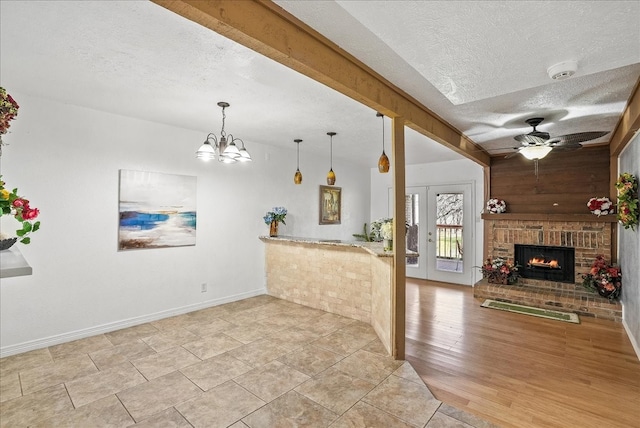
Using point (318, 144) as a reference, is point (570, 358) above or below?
below

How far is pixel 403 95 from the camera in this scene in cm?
311

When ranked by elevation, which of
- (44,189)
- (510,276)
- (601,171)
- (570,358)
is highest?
(601,171)

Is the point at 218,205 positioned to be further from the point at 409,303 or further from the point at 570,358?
the point at 570,358

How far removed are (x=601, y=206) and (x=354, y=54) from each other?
5.12 metres

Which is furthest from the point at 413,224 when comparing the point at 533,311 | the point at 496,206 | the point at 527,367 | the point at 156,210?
the point at 156,210

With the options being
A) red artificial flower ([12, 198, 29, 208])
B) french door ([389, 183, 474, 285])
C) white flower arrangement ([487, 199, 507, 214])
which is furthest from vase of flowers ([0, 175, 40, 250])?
french door ([389, 183, 474, 285])

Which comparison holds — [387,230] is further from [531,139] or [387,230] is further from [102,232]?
[102,232]

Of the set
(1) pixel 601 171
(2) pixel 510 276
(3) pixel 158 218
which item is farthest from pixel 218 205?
(1) pixel 601 171

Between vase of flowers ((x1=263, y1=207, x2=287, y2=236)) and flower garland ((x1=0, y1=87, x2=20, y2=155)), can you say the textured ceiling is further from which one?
vase of flowers ((x1=263, y1=207, x2=287, y2=236))

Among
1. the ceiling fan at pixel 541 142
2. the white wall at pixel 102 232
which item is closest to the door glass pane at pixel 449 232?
the ceiling fan at pixel 541 142

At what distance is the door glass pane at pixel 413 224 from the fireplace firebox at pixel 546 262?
201cm

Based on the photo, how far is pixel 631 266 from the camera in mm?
3867

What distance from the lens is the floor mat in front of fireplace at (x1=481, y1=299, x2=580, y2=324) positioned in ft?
14.8

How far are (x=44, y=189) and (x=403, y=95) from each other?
398 cm
